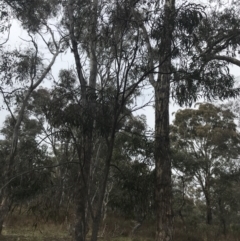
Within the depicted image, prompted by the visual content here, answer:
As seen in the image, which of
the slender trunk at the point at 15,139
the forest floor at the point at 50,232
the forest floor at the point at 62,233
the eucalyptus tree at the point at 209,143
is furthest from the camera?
the eucalyptus tree at the point at 209,143

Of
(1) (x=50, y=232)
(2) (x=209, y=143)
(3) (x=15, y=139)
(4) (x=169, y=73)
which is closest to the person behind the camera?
(4) (x=169, y=73)

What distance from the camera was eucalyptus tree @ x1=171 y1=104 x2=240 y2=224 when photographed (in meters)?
19.4

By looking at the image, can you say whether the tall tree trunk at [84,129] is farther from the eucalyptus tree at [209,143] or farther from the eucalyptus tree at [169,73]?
the eucalyptus tree at [209,143]

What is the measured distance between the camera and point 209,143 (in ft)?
65.7

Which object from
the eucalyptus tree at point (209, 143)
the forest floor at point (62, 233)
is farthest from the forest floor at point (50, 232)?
the eucalyptus tree at point (209, 143)

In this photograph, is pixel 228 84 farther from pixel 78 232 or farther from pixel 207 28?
pixel 78 232

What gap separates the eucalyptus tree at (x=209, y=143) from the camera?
765 inches

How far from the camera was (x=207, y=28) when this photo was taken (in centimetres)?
727

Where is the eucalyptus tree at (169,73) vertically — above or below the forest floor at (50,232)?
above

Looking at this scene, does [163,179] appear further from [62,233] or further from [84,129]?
[62,233]

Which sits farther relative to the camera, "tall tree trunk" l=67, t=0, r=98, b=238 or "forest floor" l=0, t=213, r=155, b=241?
"forest floor" l=0, t=213, r=155, b=241

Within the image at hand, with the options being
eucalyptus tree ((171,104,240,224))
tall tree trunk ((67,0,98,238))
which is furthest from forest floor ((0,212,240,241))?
tall tree trunk ((67,0,98,238))

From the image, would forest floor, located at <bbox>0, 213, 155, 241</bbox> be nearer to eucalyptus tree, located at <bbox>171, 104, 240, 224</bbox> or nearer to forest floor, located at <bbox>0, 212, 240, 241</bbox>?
forest floor, located at <bbox>0, 212, 240, 241</bbox>

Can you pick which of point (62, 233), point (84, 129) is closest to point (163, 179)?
point (84, 129)
